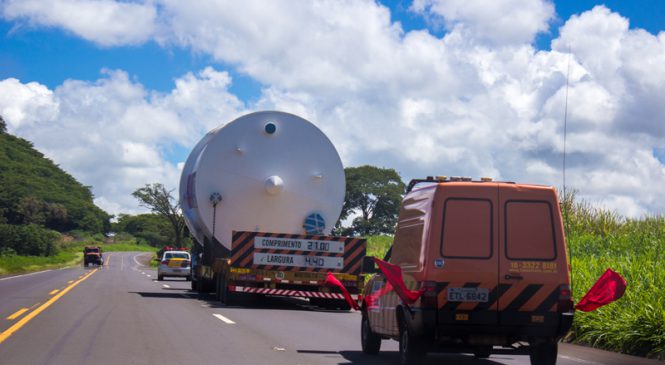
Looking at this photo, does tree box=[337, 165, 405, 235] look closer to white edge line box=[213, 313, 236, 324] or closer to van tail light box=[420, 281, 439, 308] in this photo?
white edge line box=[213, 313, 236, 324]

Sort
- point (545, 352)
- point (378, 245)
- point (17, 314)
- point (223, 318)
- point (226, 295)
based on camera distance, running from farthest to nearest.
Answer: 1. point (378, 245)
2. point (226, 295)
3. point (223, 318)
4. point (17, 314)
5. point (545, 352)

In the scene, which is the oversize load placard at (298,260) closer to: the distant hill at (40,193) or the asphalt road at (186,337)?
the asphalt road at (186,337)

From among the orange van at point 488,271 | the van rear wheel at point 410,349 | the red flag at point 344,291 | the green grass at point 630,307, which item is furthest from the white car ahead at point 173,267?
the orange van at point 488,271

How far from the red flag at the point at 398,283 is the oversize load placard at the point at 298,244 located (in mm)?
10445

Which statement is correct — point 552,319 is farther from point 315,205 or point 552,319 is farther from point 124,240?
point 124,240

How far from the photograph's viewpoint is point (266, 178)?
21797 millimetres

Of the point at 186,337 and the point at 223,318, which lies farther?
the point at 223,318

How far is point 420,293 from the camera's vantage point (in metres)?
9.27

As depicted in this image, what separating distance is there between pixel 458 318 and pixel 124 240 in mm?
177415

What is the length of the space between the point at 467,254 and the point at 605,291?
1.88 metres

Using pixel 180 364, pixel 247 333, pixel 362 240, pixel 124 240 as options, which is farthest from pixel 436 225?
pixel 124 240

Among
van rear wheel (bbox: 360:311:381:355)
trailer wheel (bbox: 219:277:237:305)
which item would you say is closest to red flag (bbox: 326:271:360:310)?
van rear wheel (bbox: 360:311:381:355)

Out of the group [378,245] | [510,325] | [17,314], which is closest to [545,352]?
[510,325]

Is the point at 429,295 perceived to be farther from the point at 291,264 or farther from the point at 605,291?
the point at 291,264
